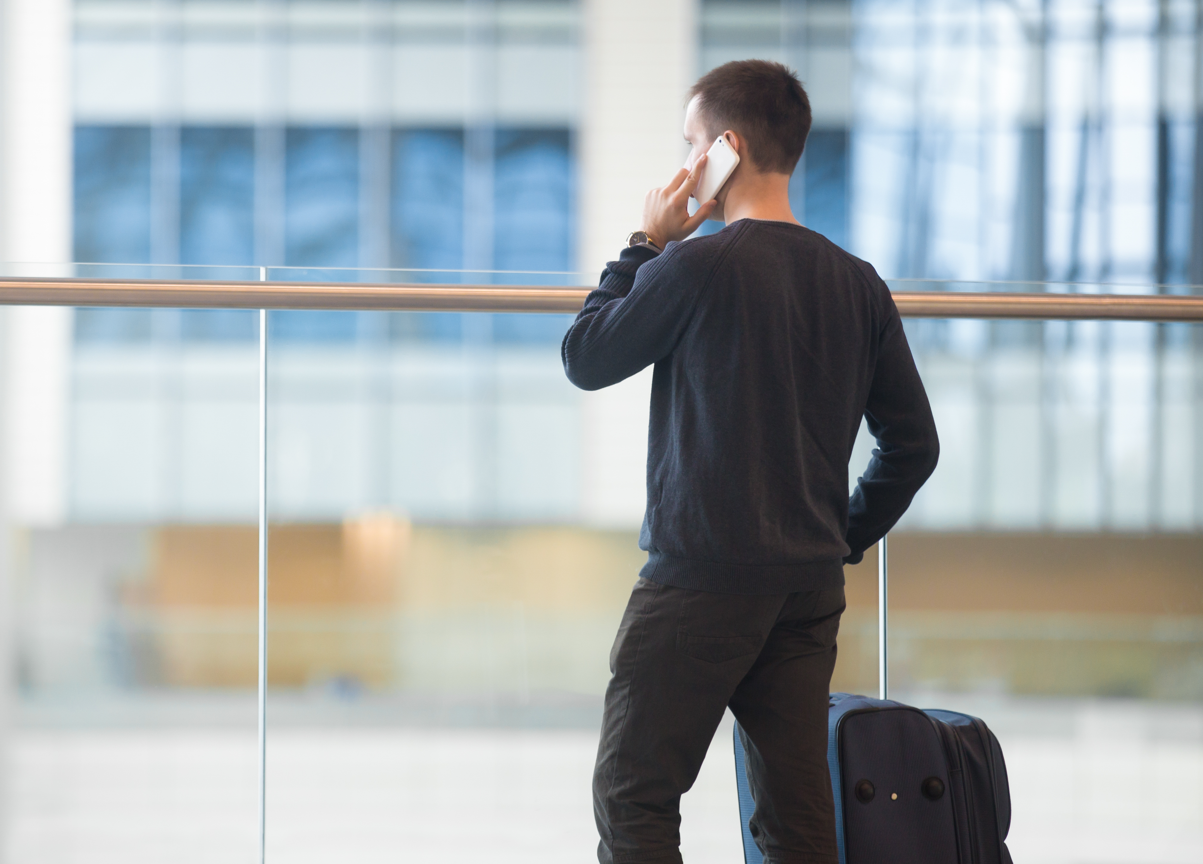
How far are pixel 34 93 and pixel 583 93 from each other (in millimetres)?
3915

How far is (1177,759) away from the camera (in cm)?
187

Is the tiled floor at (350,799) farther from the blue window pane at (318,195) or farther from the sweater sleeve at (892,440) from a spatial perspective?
the blue window pane at (318,195)

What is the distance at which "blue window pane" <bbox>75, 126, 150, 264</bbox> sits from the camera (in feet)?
23.7

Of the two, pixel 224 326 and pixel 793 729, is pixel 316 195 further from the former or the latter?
pixel 793 729

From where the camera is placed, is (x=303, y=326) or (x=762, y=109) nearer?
(x=762, y=109)

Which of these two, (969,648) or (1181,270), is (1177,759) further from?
(1181,270)

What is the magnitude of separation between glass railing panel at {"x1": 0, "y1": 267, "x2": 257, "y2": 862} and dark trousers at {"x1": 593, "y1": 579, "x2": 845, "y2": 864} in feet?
2.58

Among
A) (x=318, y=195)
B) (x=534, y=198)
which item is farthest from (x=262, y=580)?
(x=318, y=195)

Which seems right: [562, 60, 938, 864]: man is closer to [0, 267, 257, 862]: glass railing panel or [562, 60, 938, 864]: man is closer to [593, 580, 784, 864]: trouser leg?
[593, 580, 784, 864]: trouser leg

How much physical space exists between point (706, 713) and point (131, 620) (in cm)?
105

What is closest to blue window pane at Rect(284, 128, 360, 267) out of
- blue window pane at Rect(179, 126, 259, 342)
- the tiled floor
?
blue window pane at Rect(179, 126, 259, 342)

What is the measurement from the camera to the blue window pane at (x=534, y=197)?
23.6 ft

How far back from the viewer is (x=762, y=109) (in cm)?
122

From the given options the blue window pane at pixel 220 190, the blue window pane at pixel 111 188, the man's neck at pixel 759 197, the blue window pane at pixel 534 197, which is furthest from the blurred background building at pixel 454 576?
the blue window pane at pixel 111 188
